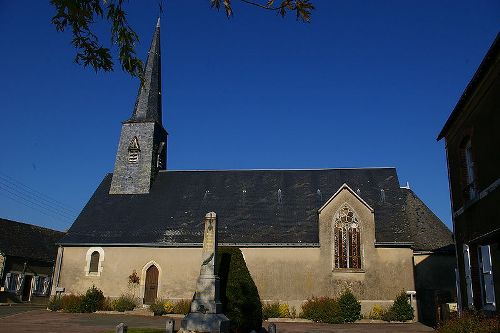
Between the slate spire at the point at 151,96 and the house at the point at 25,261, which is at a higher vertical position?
the slate spire at the point at 151,96

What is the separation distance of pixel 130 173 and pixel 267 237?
10457 mm

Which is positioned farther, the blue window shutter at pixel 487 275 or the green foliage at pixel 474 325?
the blue window shutter at pixel 487 275

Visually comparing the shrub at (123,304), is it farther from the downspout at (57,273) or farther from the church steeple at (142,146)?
the church steeple at (142,146)

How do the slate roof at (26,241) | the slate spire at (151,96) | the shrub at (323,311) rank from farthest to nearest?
the slate roof at (26,241)
the slate spire at (151,96)
the shrub at (323,311)

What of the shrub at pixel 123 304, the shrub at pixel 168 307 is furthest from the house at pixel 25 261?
the shrub at pixel 168 307

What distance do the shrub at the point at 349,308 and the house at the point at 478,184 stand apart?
7366 millimetres

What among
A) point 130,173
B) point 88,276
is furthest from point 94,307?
point 130,173

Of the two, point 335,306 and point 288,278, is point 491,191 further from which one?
point 288,278

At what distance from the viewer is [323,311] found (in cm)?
2064

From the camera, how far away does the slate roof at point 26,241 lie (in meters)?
30.4

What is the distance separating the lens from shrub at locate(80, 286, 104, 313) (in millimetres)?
22156

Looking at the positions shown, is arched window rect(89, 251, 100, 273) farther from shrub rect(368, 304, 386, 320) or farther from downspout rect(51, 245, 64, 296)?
shrub rect(368, 304, 386, 320)

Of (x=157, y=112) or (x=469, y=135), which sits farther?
(x=157, y=112)

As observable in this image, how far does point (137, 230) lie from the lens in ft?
81.1
